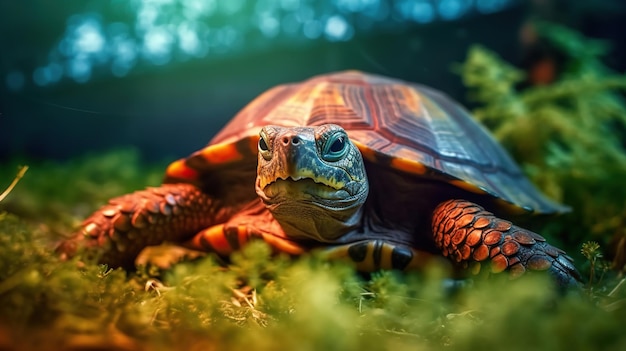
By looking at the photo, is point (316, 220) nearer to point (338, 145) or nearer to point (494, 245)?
point (338, 145)

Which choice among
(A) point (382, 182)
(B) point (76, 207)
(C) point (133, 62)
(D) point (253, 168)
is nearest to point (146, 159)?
(C) point (133, 62)

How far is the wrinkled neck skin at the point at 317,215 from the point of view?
1935 mm

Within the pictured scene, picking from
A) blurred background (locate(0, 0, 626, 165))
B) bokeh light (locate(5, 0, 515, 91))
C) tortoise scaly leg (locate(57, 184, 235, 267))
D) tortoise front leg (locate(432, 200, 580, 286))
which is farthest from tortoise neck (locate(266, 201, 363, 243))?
bokeh light (locate(5, 0, 515, 91))

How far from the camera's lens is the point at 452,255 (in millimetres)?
2039

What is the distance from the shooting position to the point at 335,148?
190 centimetres

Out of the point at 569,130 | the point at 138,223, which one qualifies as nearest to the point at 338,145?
the point at 138,223

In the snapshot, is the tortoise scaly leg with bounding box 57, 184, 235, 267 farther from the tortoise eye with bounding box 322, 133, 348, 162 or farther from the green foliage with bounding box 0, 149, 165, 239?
the tortoise eye with bounding box 322, 133, 348, 162

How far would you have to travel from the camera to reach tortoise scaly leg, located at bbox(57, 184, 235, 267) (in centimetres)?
235

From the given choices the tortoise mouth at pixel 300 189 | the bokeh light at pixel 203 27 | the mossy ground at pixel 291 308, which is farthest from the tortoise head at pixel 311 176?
the bokeh light at pixel 203 27

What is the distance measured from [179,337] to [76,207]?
397 cm

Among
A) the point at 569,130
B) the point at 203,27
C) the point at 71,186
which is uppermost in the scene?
the point at 203,27

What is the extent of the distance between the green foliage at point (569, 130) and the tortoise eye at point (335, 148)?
188 cm

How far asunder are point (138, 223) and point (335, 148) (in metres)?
1.18

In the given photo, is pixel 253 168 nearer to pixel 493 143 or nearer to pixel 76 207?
pixel 493 143
